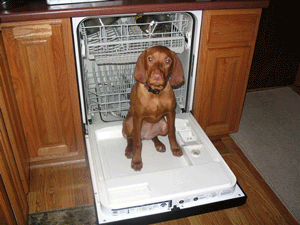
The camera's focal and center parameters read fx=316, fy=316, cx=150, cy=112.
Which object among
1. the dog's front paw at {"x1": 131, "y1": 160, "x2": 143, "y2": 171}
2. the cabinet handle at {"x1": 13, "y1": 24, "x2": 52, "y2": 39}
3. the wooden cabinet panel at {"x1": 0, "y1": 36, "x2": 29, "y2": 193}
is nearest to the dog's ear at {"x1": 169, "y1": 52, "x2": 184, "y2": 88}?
the dog's front paw at {"x1": 131, "y1": 160, "x2": 143, "y2": 171}

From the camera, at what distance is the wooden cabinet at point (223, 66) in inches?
63.0

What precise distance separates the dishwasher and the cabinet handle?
123 mm

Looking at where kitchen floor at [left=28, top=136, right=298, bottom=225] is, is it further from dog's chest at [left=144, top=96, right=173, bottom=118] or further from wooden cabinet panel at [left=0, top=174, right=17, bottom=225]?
dog's chest at [left=144, top=96, right=173, bottom=118]

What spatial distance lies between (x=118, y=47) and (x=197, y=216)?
953 millimetres

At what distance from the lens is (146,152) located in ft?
5.30

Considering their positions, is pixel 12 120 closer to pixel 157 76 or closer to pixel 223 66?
pixel 157 76

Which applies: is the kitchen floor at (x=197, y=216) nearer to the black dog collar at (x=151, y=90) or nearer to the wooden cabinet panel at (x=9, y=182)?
the wooden cabinet panel at (x=9, y=182)

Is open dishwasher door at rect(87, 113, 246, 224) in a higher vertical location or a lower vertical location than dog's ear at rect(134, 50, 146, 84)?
lower

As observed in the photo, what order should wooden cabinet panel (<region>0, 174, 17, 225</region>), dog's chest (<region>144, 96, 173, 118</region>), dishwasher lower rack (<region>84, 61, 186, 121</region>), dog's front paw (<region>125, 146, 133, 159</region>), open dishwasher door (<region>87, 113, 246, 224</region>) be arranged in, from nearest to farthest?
1. wooden cabinet panel (<region>0, 174, 17, 225</region>)
2. open dishwasher door (<region>87, 113, 246, 224</region>)
3. dog's chest (<region>144, 96, 173, 118</region>)
4. dog's front paw (<region>125, 146, 133, 159</region>)
5. dishwasher lower rack (<region>84, 61, 186, 121</region>)

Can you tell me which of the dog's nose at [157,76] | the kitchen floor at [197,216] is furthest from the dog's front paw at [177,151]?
the dog's nose at [157,76]

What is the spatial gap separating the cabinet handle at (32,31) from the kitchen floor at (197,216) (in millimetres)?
813

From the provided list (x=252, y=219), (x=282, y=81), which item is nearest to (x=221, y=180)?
(x=252, y=219)

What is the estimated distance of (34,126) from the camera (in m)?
1.69

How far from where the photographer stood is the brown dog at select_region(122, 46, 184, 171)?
1.33 m
